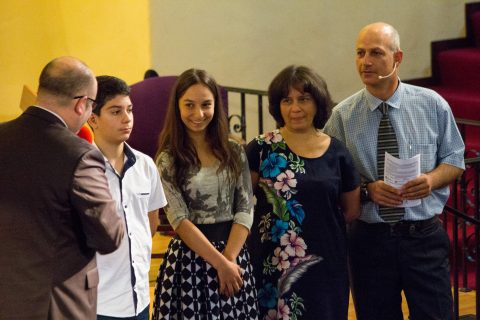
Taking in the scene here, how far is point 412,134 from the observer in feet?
13.6

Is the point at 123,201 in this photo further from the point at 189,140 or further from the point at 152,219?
the point at 189,140

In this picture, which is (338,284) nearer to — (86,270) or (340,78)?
(86,270)

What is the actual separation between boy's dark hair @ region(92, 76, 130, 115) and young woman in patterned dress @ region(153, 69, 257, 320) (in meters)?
0.36

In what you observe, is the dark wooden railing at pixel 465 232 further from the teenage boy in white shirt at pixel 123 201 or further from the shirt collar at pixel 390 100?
the teenage boy in white shirt at pixel 123 201

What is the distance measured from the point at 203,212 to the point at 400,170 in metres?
0.80

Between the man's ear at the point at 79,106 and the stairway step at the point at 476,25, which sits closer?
the man's ear at the point at 79,106

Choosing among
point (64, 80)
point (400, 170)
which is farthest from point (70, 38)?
point (64, 80)

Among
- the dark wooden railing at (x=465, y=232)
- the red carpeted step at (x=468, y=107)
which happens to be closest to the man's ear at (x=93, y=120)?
the dark wooden railing at (x=465, y=232)

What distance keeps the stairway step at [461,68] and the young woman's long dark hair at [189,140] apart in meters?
4.07

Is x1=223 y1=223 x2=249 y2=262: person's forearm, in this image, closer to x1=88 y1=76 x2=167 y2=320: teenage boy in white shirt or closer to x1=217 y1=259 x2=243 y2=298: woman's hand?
x1=217 y1=259 x2=243 y2=298: woman's hand

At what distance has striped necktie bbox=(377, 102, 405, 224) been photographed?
4.10 metres

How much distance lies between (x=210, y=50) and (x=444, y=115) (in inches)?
134

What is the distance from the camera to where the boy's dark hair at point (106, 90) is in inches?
146

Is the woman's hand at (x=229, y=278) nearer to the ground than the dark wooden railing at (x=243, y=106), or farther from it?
nearer to the ground
